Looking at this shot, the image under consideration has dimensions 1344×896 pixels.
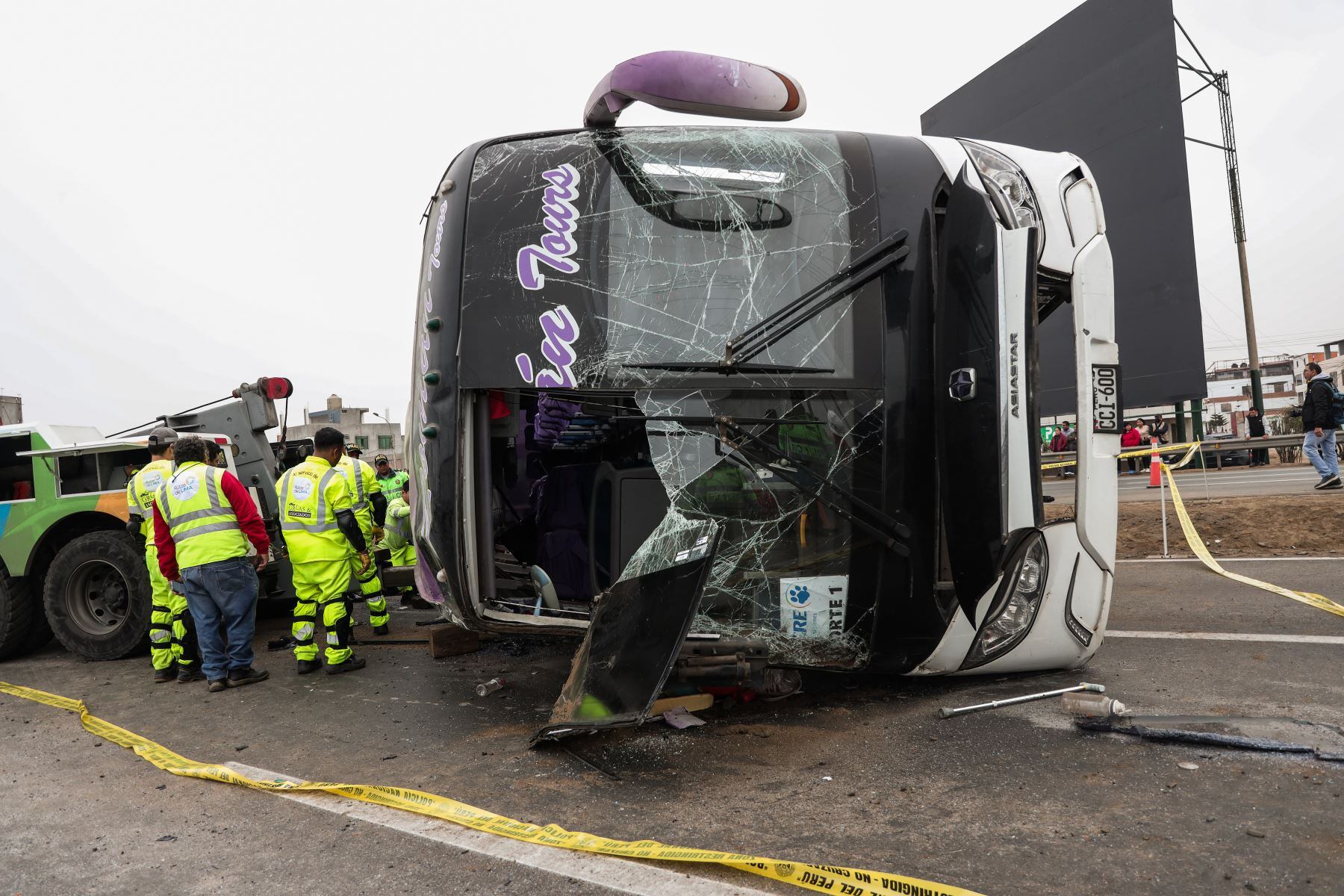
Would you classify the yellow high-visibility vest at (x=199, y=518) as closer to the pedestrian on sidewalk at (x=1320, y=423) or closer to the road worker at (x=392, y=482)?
the road worker at (x=392, y=482)

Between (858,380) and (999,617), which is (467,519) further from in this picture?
(999,617)

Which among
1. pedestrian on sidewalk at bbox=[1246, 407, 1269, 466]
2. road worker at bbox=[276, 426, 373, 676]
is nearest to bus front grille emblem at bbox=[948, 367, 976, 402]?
road worker at bbox=[276, 426, 373, 676]

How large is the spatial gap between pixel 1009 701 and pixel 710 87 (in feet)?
8.92

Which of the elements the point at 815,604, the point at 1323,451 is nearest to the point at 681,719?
the point at 815,604

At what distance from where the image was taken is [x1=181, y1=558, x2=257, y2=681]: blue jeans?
4910mm

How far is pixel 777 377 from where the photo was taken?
123 inches

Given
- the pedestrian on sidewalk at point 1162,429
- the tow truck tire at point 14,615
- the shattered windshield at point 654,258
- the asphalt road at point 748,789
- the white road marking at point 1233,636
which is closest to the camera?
the asphalt road at point 748,789

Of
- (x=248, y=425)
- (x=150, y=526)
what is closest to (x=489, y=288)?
(x=150, y=526)

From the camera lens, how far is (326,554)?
5.06 meters

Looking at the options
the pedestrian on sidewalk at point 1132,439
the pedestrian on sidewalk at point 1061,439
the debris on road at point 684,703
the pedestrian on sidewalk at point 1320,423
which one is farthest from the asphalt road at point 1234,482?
the debris on road at point 684,703

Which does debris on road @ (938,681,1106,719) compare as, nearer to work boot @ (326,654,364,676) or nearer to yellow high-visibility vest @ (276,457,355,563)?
work boot @ (326,654,364,676)

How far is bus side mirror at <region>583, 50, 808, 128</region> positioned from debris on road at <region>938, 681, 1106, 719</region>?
245 cm

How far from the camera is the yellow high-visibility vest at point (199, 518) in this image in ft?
16.1

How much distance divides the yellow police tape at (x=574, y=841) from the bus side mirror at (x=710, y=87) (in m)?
2.54
